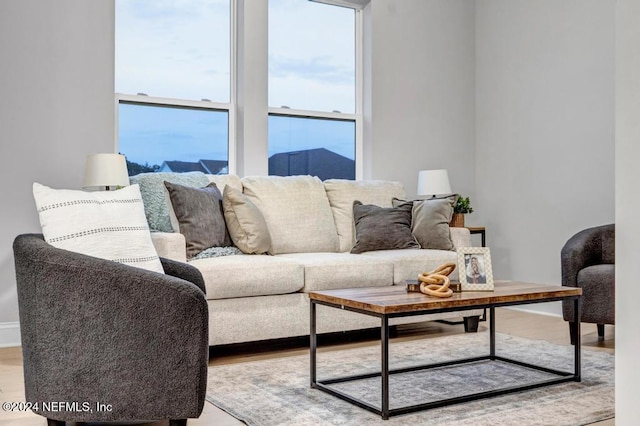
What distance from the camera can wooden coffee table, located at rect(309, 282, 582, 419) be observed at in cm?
270

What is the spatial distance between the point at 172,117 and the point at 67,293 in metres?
2.94

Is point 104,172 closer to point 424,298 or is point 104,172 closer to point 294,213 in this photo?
point 294,213

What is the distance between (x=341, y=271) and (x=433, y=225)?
979 millimetres

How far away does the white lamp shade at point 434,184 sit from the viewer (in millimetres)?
5320

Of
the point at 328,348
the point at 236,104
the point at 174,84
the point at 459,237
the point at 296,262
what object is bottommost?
the point at 328,348

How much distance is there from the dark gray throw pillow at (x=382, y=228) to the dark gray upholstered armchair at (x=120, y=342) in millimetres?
2557

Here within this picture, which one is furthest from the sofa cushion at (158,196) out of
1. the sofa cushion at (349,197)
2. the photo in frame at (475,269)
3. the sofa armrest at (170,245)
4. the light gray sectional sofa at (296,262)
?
the photo in frame at (475,269)

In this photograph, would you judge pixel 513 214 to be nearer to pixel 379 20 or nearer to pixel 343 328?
pixel 379 20

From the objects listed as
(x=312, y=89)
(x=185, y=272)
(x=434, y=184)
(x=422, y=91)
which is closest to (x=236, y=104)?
(x=312, y=89)

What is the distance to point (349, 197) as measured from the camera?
4984mm

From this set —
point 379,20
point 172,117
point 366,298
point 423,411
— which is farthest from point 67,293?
point 379,20

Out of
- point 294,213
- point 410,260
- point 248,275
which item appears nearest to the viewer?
point 248,275

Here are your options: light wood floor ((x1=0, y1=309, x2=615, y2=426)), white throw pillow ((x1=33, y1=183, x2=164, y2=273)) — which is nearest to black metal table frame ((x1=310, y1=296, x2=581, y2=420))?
light wood floor ((x1=0, y1=309, x2=615, y2=426))

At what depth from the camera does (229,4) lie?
5.18 metres
